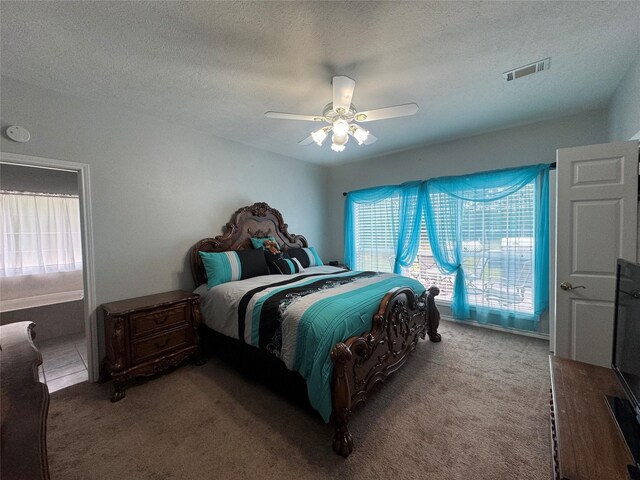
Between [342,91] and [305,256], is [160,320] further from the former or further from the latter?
[342,91]

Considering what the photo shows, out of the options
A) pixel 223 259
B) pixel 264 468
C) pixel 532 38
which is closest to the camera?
pixel 264 468

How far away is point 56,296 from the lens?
11.2ft

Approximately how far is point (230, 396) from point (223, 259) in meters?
1.43

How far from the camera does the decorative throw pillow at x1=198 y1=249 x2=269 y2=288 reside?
2.82 m

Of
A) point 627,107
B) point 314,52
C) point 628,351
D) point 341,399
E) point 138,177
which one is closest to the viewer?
point 628,351

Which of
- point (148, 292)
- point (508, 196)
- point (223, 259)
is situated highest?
point (508, 196)

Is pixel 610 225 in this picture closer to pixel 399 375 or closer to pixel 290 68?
pixel 399 375

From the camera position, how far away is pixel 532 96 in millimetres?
2395

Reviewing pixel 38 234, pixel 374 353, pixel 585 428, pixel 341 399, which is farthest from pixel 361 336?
pixel 38 234

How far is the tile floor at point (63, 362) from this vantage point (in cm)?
236

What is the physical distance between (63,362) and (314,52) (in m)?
3.90

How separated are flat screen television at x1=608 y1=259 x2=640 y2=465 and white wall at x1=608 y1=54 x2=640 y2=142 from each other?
5.16 ft

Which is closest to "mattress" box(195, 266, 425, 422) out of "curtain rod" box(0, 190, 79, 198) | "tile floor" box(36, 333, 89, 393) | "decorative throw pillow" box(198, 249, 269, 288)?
"decorative throw pillow" box(198, 249, 269, 288)

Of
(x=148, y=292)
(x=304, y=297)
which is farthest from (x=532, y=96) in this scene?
(x=148, y=292)
